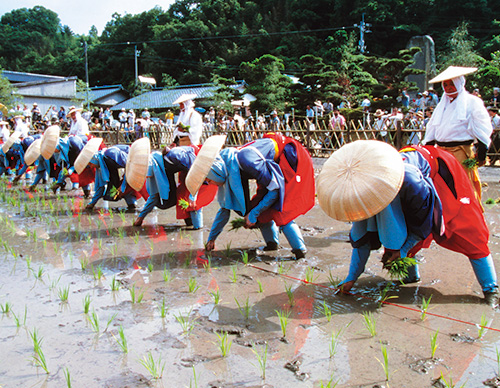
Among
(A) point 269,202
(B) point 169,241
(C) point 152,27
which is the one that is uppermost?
(C) point 152,27

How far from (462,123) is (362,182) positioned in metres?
2.23

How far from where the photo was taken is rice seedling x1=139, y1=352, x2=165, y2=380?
2.81 meters

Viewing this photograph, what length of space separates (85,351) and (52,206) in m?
6.02

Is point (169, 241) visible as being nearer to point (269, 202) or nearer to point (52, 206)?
point (269, 202)

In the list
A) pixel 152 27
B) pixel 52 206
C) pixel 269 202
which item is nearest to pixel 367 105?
pixel 52 206

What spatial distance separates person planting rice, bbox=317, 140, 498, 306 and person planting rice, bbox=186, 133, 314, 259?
4.02ft

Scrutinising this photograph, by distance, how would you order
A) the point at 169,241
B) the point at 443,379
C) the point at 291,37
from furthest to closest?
the point at 291,37, the point at 169,241, the point at 443,379

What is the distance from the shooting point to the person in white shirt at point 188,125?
27.1 feet

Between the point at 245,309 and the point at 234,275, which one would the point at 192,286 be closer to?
the point at 234,275

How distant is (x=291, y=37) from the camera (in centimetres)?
3503

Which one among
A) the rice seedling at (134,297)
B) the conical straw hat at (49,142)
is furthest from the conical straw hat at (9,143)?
the rice seedling at (134,297)

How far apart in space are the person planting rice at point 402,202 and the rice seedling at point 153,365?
1.52 m

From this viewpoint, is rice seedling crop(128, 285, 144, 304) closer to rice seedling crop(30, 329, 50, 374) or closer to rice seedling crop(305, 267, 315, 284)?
rice seedling crop(30, 329, 50, 374)

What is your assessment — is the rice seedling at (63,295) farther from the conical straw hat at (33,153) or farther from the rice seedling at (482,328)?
the conical straw hat at (33,153)
